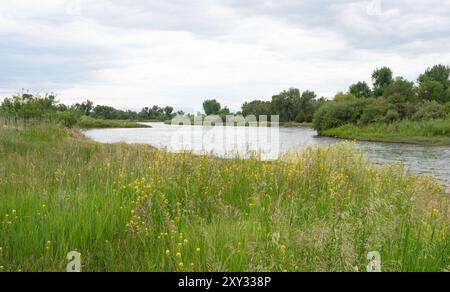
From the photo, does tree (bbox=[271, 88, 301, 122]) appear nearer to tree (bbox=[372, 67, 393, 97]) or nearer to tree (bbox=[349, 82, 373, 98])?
tree (bbox=[349, 82, 373, 98])

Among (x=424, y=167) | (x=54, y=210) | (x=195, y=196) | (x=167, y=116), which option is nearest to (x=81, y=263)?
(x=54, y=210)

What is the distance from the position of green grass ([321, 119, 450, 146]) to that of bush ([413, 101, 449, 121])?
318 centimetres

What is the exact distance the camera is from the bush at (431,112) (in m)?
56.2

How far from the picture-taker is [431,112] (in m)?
56.9

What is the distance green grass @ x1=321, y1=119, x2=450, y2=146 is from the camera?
146 ft

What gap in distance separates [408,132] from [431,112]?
358 inches

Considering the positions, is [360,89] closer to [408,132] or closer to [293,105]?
[293,105]

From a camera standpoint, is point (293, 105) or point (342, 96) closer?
point (342, 96)

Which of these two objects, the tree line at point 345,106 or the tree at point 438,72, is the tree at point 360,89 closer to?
the tree line at point 345,106

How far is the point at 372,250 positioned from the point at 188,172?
3.87 meters

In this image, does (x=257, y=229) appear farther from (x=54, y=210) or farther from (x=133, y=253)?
(x=54, y=210)

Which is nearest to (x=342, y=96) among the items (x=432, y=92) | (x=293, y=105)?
(x=293, y=105)

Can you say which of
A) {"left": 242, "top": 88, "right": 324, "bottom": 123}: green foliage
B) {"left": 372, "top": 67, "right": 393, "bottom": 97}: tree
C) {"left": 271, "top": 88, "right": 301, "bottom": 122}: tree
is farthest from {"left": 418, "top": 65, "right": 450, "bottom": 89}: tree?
{"left": 271, "top": 88, "right": 301, "bottom": 122}: tree

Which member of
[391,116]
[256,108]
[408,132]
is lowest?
[408,132]
